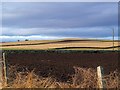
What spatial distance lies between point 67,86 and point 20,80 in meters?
1.62

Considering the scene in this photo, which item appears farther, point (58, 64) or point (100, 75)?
point (58, 64)

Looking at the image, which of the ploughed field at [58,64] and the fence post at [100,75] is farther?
the ploughed field at [58,64]

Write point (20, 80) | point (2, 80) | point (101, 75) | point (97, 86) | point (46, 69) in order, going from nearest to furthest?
point (101, 75), point (97, 86), point (20, 80), point (2, 80), point (46, 69)

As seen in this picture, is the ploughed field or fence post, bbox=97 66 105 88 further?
the ploughed field

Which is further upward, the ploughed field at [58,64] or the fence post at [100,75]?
the fence post at [100,75]

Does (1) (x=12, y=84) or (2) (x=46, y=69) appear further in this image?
(2) (x=46, y=69)

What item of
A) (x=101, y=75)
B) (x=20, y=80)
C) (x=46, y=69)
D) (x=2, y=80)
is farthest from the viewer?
(x=46, y=69)

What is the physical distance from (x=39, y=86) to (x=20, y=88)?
515 millimetres

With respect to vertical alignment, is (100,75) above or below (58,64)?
above

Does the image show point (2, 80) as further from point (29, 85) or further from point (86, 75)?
point (86, 75)

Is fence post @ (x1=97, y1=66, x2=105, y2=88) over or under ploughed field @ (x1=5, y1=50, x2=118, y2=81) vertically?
over

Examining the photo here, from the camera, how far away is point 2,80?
1192cm

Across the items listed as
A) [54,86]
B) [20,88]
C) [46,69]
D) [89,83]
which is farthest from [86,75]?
[46,69]

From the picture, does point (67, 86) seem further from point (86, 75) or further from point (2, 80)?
point (2, 80)
